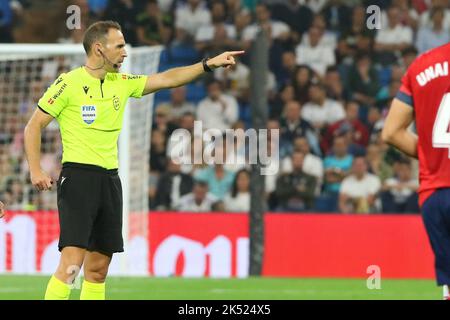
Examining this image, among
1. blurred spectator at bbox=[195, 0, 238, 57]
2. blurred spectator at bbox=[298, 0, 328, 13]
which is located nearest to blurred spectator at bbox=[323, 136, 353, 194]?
blurred spectator at bbox=[195, 0, 238, 57]

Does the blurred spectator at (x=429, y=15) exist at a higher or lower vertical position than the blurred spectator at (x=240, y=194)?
higher

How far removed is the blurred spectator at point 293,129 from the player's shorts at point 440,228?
369 inches

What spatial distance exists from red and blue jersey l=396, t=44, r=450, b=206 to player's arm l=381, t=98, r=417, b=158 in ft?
0.09

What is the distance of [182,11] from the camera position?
1753 cm

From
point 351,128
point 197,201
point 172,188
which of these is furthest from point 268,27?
point 197,201

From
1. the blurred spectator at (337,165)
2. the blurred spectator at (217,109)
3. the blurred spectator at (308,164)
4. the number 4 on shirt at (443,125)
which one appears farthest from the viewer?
the blurred spectator at (217,109)

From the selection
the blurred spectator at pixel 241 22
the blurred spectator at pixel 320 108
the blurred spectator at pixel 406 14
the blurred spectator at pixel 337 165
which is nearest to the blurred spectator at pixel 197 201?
the blurred spectator at pixel 337 165

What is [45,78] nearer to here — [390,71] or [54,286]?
[390,71]

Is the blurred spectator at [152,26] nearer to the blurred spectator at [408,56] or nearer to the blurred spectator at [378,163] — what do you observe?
the blurred spectator at [408,56]

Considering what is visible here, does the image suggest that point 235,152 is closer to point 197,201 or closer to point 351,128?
point 197,201

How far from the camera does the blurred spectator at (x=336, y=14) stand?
56.0ft

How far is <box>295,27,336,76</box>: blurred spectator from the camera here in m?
16.5

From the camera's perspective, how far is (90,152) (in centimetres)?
748

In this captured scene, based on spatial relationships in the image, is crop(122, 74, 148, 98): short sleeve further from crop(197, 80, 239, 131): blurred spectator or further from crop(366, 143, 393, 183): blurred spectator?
crop(197, 80, 239, 131): blurred spectator
